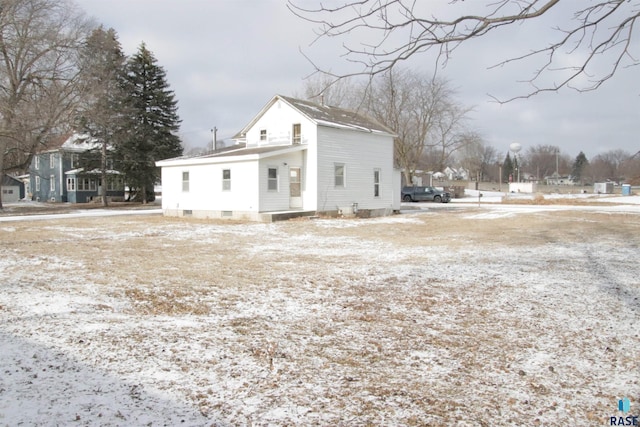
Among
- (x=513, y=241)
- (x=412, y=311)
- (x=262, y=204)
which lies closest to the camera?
(x=412, y=311)

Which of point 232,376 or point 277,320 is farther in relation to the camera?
point 277,320

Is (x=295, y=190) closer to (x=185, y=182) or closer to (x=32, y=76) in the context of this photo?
(x=185, y=182)

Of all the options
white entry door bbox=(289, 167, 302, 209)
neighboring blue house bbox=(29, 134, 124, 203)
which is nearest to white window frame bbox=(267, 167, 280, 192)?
white entry door bbox=(289, 167, 302, 209)

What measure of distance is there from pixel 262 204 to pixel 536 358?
55.6 ft

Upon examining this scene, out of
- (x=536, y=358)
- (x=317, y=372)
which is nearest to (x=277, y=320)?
(x=317, y=372)

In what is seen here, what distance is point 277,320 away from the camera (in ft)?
16.6

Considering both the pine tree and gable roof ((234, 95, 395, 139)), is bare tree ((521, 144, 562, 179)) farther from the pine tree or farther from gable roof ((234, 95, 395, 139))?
gable roof ((234, 95, 395, 139))

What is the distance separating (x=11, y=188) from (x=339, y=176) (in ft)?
161

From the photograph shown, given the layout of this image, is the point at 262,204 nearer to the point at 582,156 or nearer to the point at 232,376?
the point at 232,376

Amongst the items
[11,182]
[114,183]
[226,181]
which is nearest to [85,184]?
[114,183]

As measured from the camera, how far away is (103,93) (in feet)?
97.4

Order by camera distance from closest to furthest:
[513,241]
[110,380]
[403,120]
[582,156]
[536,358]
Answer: [110,380] < [536,358] < [513,241] < [403,120] < [582,156]

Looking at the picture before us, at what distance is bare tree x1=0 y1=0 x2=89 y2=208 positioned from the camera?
25.8 metres

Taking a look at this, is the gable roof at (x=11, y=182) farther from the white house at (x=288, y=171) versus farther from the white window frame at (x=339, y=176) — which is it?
the white window frame at (x=339, y=176)
